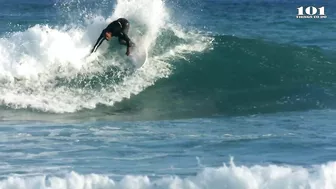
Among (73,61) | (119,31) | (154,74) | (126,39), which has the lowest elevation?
(154,74)

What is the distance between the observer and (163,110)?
16.4 metres

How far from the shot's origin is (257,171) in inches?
384

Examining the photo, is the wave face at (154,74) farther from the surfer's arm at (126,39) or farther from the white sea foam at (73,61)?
the surfer's arm at (126,39)

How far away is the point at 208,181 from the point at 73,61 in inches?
394

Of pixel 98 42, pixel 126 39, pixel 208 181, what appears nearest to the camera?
pixel 208 181

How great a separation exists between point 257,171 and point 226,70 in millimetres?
10088

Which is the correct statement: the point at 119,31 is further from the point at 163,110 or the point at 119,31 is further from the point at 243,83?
the point at 243,83

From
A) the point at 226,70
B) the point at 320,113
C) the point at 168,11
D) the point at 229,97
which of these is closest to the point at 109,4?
the point at 168,11

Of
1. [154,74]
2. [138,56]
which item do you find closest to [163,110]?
[154,74]

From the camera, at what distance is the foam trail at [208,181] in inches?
369

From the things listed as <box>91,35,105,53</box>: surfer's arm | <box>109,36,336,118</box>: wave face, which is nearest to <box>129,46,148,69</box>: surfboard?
<box>109,36,336,118</box>: wave face

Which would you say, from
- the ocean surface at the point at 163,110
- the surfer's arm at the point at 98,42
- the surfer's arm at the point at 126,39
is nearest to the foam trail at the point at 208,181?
the ocean surface at the point at 163,110
